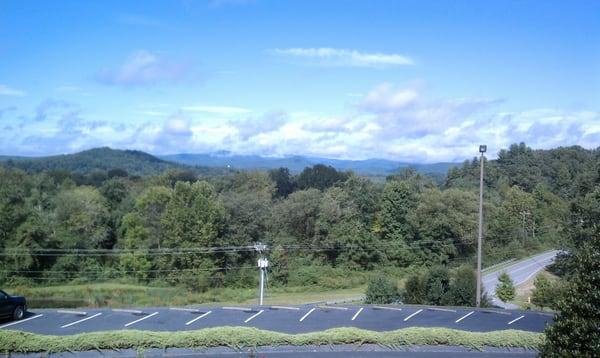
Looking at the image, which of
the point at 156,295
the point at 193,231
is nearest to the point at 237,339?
the point at 156,295

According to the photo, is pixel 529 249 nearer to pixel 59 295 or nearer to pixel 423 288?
pixel 423 288

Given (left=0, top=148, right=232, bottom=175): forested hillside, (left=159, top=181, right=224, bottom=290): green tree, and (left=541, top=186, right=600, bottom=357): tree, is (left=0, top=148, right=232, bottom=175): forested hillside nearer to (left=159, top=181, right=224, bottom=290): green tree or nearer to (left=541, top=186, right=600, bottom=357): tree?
(left=159, top=181, right=224, bottom=290): green tree

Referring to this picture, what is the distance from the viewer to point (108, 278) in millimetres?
51156

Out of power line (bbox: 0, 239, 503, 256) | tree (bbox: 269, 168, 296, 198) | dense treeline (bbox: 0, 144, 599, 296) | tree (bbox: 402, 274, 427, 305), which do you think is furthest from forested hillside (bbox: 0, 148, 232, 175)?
tree (bbox: 402, 274, 427, 305)

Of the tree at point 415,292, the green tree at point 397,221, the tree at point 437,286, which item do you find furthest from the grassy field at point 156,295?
the tree at point 437,286

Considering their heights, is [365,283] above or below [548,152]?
below

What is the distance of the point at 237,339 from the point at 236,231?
41764 millimetres

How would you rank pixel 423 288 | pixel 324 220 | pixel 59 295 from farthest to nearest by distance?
pixel 324 220 → pixel 59 295 → pixel 423 288

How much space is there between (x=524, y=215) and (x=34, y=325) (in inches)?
2436

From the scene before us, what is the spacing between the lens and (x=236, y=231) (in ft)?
183

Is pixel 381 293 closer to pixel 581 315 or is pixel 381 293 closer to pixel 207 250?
pixel 207 250

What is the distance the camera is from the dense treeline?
5025 centimetres

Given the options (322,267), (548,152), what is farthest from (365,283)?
(548,152)

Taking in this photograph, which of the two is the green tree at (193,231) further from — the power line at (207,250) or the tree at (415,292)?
the tree at (415,292)
